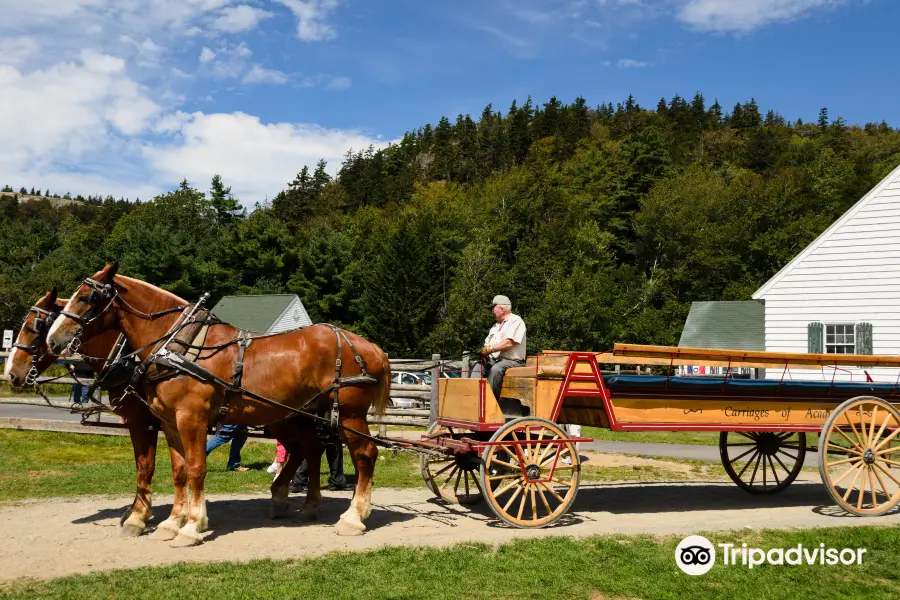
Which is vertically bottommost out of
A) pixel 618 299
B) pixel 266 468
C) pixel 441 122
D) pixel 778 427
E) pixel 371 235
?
pixel 266 468

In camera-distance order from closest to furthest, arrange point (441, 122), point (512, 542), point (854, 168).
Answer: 1. point (512, 542)
2. point (854, 168)
3. point (441, 122)

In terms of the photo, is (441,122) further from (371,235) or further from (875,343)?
(875,343)

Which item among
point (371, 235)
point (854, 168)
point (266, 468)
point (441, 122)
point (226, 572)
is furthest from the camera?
point (441, 122)

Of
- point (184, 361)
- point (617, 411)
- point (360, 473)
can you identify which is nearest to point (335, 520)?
point (360, 473)

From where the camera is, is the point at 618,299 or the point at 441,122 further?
the point at 441,122

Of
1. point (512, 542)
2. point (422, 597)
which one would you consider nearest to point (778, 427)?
point (512, 542)

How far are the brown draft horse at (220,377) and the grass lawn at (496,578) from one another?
129 centimetres

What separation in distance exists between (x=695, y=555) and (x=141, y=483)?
5886 millimetres

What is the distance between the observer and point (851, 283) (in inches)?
853

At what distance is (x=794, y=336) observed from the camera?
22578 millimetres

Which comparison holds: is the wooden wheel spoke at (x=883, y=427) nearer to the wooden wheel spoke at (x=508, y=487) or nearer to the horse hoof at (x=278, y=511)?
the wooden wheel spoke at (x=508, y=487)

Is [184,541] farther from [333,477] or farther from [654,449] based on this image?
[654,449]

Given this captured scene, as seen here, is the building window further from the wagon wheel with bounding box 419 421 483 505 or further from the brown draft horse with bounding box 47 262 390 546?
the brown draft horse with bounding box 47 262 390 546

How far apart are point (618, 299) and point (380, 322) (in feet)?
58.0
